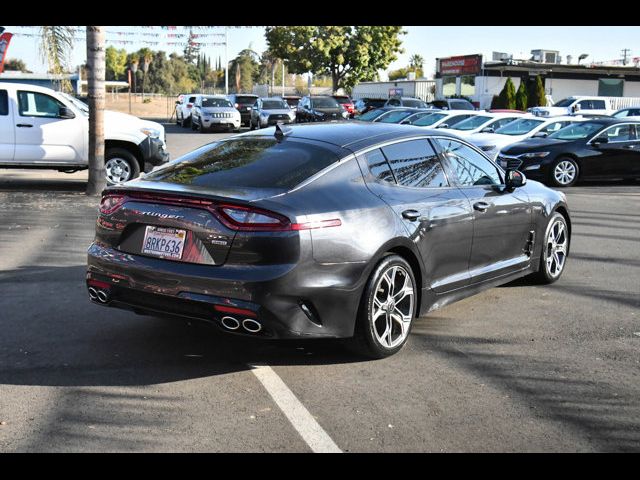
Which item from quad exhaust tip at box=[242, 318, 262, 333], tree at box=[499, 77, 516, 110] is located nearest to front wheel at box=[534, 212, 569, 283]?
quad exhaust tip at box=[242, 318, 262, 333]

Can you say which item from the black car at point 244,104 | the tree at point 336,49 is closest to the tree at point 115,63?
the tree at point 336,49

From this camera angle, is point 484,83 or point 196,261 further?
point 484,83

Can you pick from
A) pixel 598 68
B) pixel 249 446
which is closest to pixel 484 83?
pixel 598 68

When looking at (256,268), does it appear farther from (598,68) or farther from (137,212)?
→ (598,68)

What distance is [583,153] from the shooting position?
1738 centimetres

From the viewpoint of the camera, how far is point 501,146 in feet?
61.9

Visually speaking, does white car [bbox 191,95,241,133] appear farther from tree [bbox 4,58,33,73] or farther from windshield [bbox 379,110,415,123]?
tree [bbox 4,58,33,73]

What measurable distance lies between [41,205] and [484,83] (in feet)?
153

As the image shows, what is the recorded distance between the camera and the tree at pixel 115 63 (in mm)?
130462

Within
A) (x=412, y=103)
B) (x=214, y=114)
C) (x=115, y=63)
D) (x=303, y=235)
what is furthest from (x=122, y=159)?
(x=115, y=63)

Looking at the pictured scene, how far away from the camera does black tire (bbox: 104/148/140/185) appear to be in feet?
48.7

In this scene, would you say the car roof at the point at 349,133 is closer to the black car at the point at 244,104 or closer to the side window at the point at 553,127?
the side window at the point at 553,127

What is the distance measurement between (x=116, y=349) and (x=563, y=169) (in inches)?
534

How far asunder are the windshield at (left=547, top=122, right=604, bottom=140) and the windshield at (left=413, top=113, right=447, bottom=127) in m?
5.74
